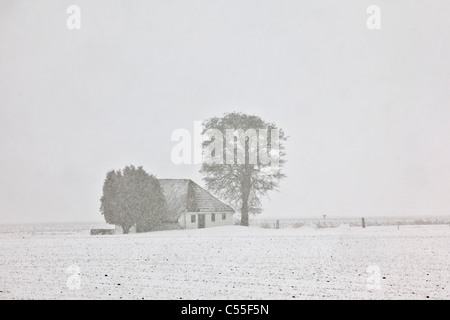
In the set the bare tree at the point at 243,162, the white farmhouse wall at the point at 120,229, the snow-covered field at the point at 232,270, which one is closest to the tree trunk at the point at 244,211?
the bare tree at the point at 243,162

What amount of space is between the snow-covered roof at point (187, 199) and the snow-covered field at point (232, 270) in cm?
1763

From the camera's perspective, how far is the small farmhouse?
48781 mm

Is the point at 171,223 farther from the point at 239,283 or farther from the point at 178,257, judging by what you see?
the point at 239,283

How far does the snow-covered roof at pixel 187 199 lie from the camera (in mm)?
49197

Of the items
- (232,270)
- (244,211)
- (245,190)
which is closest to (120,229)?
(244,211)

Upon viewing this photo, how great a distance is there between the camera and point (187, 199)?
49750mm

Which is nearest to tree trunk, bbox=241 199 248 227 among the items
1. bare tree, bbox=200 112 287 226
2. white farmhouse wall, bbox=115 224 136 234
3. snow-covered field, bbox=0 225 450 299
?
bare tree, bbox=200 112 287 226

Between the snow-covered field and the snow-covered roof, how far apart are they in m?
17.6

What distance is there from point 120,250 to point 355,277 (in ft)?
48.4

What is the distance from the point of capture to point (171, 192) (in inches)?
2026

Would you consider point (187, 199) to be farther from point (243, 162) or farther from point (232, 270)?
point (232, 270)

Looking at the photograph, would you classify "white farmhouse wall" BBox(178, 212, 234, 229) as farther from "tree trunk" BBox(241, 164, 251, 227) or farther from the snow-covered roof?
"tree trunk" BBox(241, 164, 251, 227)
